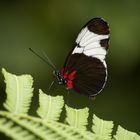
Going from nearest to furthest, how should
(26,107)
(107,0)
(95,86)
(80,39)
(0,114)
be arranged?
(0,114)
(26,107)
(80,39)
(95,86)
(107,0)

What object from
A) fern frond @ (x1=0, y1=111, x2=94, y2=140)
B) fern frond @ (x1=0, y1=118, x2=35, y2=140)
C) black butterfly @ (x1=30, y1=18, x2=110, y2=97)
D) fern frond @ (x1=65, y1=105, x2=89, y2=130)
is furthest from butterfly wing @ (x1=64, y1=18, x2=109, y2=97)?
fern frond @ (x1=0, y1=118, x2=35, y2=140)

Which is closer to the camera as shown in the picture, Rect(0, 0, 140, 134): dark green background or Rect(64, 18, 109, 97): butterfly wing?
Rect(64, 18, 109, 97): butterfly wing

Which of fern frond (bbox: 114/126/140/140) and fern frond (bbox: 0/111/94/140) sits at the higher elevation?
fern frond (bbox: 0/111/94/140)

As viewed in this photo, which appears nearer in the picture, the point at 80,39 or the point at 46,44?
the point at 80,39

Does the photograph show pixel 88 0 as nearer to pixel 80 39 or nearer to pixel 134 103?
pixel 134 103

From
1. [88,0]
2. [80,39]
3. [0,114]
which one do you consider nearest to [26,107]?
[0,114]

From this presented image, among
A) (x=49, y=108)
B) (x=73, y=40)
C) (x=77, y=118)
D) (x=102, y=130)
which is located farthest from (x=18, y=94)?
(x=73, y=40)

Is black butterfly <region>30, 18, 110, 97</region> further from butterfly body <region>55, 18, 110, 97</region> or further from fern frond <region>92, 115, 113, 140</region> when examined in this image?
fern frond <region>92, 115, 113, 140</region>

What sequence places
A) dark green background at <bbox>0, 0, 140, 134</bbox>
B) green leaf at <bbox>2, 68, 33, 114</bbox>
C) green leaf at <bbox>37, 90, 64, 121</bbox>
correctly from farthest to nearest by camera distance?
dark green background at <bbox>0, 0, 140, 134</bbox>
green leaf at <bbox>37, 90, 64, 121</bbox>
green leaf at <bbox>2, 68, 33, 114</bbox>
